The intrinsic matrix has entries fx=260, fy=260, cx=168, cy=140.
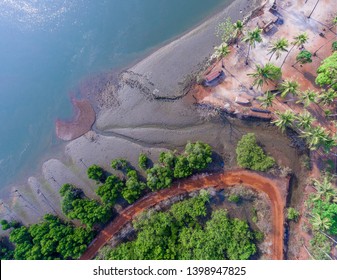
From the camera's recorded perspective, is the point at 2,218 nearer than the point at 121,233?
No

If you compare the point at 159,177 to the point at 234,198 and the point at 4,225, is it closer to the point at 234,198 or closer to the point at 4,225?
the point at 234,198

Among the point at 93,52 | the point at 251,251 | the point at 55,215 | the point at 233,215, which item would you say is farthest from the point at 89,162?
the point at 251,251

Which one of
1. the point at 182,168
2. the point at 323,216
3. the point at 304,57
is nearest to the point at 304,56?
the point at 304,57

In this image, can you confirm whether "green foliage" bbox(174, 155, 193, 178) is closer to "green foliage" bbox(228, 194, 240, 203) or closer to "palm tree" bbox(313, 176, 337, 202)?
"green foliage" bbox(228, 194, 240, 203)

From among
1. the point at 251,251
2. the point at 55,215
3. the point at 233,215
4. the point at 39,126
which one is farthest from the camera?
the point at 39,126

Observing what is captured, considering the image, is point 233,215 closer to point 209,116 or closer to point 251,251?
point 251,251

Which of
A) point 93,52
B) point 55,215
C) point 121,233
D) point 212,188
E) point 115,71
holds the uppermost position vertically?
point 93,52
